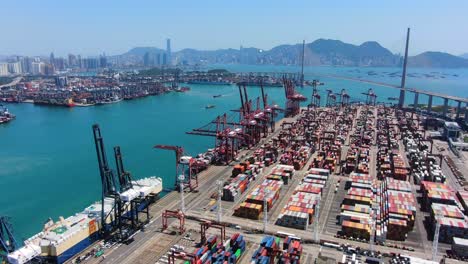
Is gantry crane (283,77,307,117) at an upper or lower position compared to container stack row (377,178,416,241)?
upper

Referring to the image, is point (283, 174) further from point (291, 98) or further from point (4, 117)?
point (4, 117)

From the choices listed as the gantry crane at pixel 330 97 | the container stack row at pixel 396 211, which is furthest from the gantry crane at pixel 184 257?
the gantry crane at pixel 330 97

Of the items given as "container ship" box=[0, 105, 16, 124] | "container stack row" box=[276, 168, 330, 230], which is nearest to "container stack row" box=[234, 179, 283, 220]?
"container stack row" box=[276, 168, 330, 230]

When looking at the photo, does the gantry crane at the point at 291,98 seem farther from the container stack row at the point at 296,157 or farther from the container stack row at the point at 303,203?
the container stack row at the point at 303,203

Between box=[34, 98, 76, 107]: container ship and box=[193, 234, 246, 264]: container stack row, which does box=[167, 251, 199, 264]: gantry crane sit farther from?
box=[34, 98, 76, 107]: container ship

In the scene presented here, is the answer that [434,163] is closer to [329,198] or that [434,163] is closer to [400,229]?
[329,198]
